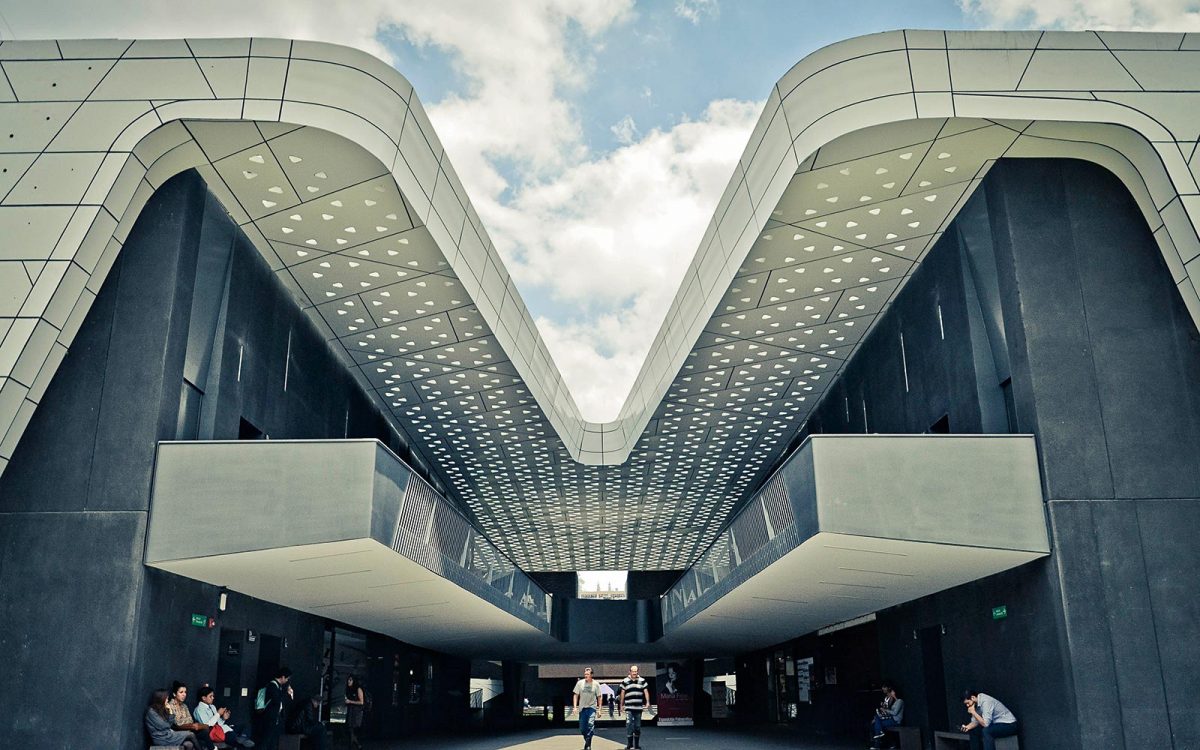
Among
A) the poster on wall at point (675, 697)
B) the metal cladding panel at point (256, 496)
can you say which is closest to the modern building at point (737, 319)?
the metal cladding panel at point (256, 496)

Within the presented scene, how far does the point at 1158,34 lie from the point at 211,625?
1411 centimetres

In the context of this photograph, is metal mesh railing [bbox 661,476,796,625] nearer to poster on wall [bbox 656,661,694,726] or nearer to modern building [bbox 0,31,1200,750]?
modern building [bbox 0,31,1200,750]

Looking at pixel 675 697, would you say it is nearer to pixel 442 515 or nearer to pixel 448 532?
pixel 448 532

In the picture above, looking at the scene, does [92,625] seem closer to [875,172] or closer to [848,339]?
[875,172]

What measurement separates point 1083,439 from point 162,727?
11.2m

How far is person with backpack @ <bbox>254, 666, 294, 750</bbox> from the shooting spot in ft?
46.9

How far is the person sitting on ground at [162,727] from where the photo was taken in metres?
10.7

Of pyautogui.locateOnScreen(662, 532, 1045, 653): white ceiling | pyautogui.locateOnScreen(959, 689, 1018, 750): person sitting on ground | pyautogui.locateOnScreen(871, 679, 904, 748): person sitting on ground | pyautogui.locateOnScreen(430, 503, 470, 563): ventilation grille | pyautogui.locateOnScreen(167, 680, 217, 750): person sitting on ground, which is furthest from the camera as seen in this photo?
pyautogui.locateOnScreen(871, 679, 904, 748): person sitting on ground

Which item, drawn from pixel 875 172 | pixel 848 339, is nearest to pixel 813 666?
pixel 848 339

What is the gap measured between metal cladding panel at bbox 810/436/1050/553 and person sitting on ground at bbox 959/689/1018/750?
2.25 metres

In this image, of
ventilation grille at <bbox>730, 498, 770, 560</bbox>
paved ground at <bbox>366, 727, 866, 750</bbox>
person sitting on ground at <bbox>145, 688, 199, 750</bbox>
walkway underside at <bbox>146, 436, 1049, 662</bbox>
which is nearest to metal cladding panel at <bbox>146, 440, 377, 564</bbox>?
walkway underside at <bbox>146, 436, 1049, 662</bbox>

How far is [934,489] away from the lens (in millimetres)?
11281

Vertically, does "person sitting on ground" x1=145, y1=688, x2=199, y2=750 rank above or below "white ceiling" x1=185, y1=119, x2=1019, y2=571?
below

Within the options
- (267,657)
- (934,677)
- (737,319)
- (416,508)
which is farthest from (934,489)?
(267,657)
